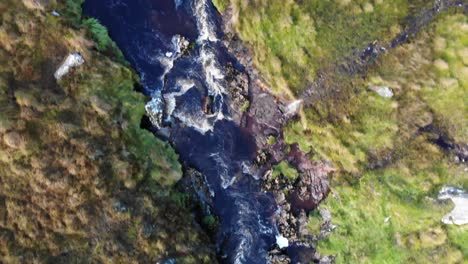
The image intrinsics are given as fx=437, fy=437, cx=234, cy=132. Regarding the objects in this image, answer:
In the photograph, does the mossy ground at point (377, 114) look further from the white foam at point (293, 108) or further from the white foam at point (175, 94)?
the white foam at point (175, 94)

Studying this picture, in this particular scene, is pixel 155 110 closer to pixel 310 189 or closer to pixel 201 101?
pixel 201 101

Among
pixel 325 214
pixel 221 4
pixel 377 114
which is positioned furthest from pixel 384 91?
pixel 221 4

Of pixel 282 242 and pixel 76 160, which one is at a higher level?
pixel 76 160

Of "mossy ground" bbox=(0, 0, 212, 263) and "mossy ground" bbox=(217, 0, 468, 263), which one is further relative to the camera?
"mossy ground" bbox=(217, 0, 468, 263)

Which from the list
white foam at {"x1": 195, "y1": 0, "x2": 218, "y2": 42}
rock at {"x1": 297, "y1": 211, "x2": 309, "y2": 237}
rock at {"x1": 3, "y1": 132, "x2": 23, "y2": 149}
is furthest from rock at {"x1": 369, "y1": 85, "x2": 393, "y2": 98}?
rock at {"x1": 3, "y1": 132, "x2": 23, "y2": 149}

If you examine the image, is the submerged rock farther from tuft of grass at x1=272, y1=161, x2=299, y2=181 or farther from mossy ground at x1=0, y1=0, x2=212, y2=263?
mossy ground at x1=0, y1=0, x2=212, y2=263

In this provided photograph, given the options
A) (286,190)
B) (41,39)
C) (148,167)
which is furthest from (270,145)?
(41,39)
